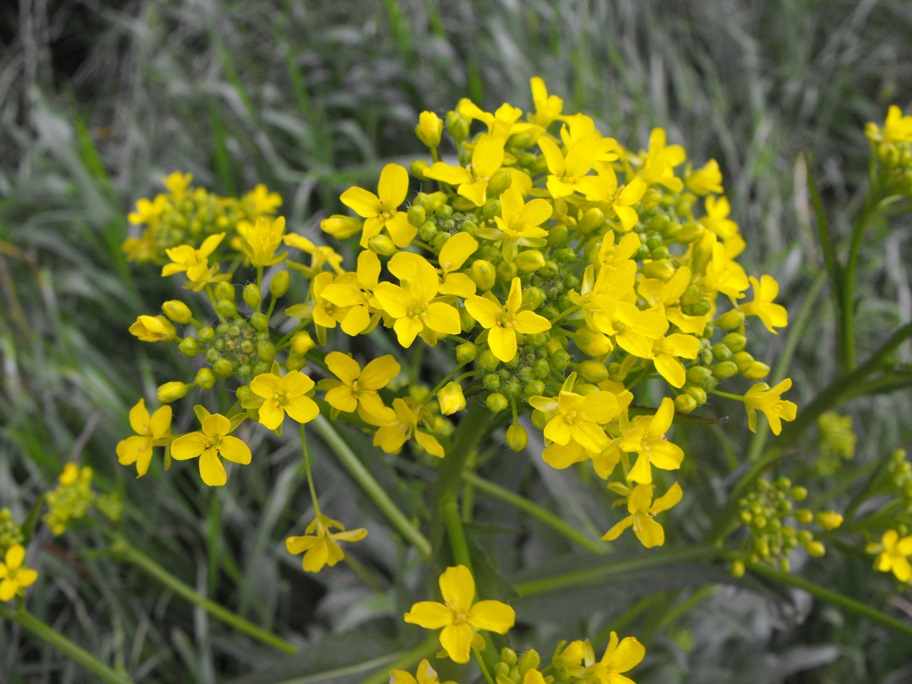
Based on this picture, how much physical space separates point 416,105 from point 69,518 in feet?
8.89

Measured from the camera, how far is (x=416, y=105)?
13.5ft

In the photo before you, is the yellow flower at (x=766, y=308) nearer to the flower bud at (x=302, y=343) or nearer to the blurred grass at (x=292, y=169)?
the blurred grass at (x=292, y=169)

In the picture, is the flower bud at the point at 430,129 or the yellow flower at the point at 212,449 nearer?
the yellow flower at the point at 212,449

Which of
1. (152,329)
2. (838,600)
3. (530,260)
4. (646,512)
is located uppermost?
(152,329)

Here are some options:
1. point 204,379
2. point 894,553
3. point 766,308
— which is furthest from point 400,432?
point 894,553

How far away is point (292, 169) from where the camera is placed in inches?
165

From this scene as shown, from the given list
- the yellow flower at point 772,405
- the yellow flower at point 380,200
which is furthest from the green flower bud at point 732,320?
the yellow flower at point 380,200

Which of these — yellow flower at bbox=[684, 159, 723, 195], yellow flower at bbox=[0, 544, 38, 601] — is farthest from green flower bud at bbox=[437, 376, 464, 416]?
yellow flower at bbox=[0, 544, 38, 601]

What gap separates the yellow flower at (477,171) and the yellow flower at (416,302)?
167mm

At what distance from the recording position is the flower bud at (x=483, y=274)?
1.20 m

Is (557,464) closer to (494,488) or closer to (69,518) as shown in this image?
(494,488)

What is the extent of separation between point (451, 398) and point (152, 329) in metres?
0.55

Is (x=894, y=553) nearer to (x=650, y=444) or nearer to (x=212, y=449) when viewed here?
(x=650, y=444)

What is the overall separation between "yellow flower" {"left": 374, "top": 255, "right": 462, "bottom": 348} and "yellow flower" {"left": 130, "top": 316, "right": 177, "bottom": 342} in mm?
430
